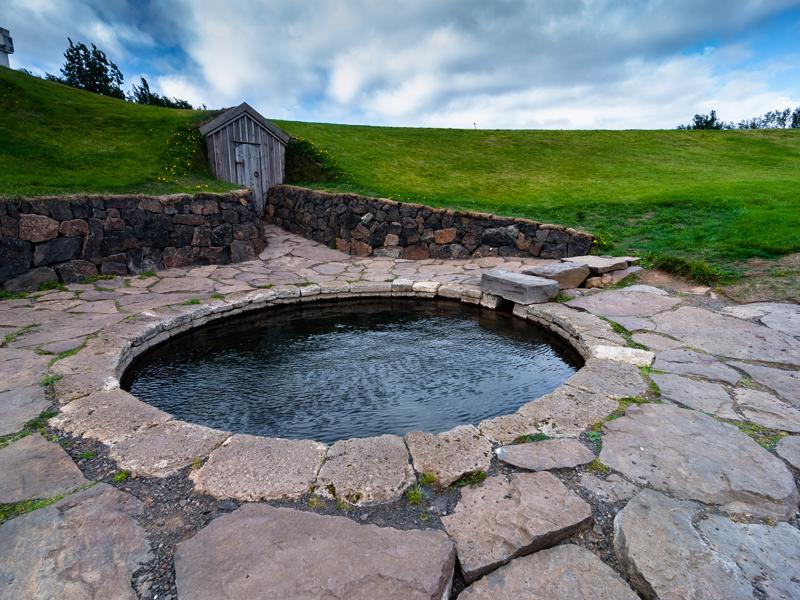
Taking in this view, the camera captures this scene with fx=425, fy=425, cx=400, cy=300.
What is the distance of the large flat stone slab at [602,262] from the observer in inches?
265

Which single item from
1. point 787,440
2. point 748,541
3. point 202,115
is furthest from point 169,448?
point 202,115

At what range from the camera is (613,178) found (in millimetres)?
12781

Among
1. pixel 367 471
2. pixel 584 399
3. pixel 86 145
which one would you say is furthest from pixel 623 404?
pixel 86 145

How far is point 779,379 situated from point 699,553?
248 cm

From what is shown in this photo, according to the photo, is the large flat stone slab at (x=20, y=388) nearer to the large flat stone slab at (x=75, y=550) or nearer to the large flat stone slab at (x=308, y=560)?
the large flat stone slab at (x=75, y=550)

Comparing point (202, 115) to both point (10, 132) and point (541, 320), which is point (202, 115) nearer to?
point (10, 132)

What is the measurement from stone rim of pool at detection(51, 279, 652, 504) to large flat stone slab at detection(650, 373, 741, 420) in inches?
7.8

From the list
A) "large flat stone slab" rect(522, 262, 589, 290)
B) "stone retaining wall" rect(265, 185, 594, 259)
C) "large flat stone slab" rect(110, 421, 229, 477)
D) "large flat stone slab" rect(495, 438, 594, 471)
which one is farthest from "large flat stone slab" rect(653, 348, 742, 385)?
"stone retaining wall" rect(265, 185, 594, 259)

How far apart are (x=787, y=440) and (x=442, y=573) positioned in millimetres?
2481

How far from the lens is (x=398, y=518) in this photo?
2.16 meters

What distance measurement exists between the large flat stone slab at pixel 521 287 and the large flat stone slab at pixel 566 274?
228 mm

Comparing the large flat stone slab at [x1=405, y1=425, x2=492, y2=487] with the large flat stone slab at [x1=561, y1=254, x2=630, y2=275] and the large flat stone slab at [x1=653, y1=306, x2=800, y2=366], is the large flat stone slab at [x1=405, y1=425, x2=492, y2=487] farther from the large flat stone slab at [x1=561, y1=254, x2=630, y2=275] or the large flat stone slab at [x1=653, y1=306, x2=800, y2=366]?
the large flat stone slab at [x1=561, y1=254, x2=630, y2=275]

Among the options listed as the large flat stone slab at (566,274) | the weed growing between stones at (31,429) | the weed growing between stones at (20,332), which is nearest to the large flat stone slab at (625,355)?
the large flat stone slab at (566,274)

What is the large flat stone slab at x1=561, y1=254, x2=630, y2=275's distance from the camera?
265 inches
